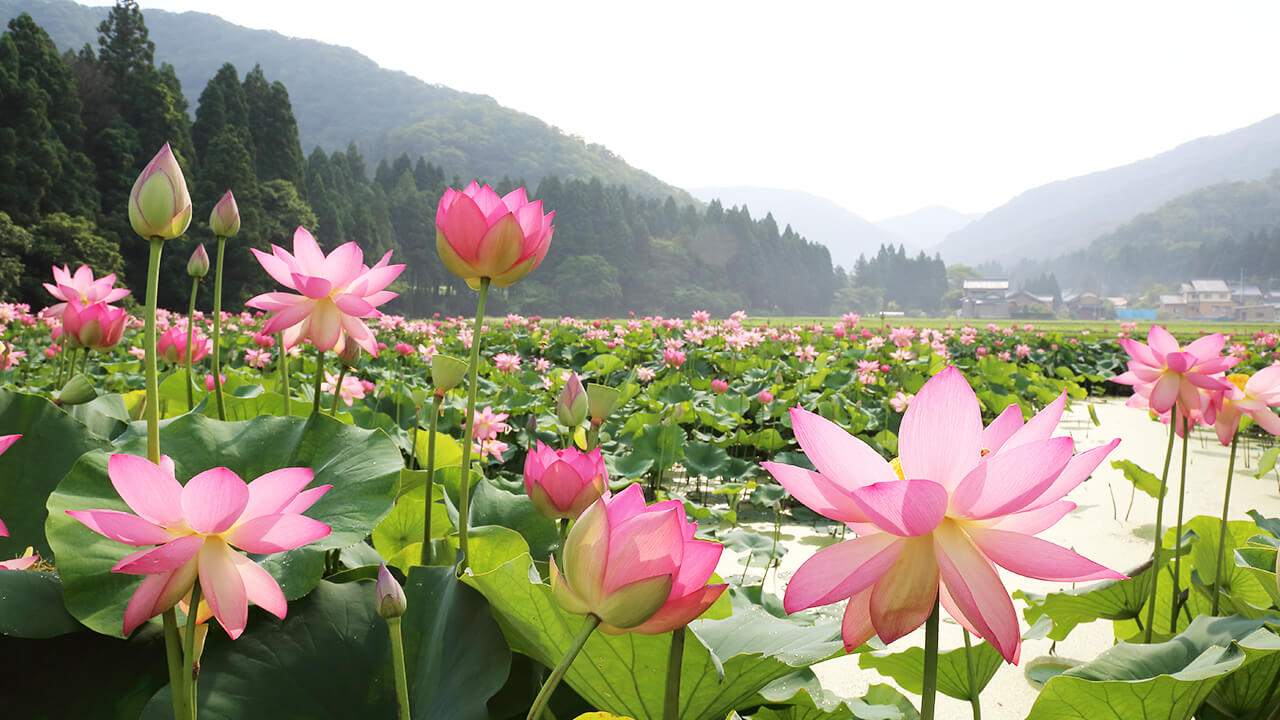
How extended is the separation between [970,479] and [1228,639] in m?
0.55

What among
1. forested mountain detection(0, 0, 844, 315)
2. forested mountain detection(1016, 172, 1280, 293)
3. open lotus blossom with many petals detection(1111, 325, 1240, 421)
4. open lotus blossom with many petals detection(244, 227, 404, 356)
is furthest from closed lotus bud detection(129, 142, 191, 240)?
forested mountain detection(1016, 172, 1280, 293)

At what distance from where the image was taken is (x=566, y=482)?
0.56 meters

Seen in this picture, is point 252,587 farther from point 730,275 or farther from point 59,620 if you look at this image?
point 730,275

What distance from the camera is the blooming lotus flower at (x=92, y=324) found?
937 millimetres

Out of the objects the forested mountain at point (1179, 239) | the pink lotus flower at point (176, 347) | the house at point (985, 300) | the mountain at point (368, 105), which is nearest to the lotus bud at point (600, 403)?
the pink lotus flower at point (176, 347)

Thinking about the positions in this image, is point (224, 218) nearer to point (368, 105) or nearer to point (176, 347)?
point (176, 347)

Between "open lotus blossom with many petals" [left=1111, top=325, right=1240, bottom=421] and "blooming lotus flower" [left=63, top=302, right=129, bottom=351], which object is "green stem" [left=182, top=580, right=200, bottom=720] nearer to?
"blooming lotus flower" [left=63, top=302, right=129, bottom=351]

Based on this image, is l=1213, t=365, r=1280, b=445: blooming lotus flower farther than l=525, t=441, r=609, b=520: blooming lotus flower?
Yes

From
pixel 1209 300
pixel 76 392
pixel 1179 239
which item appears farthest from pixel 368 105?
pixel 1179 239

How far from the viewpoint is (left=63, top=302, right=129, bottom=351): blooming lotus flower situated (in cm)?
94

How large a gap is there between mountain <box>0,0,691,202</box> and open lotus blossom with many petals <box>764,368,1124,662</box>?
73193 mm

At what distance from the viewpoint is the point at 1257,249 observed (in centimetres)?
6744

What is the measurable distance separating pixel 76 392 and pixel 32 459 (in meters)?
0.15

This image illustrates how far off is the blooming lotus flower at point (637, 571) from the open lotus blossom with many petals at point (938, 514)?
51 millimetres
